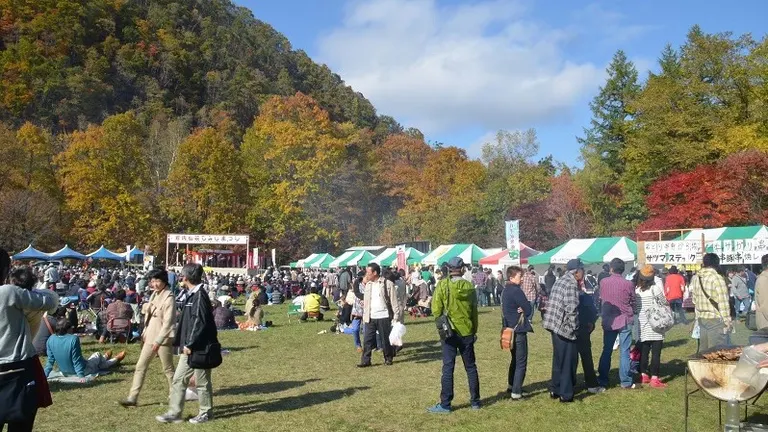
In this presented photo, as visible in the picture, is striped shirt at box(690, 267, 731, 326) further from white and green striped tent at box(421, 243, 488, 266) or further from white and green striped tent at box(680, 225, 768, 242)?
white and green striped tent at box(421, 243, 488, 266)

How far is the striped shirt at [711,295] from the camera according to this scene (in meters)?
8.34

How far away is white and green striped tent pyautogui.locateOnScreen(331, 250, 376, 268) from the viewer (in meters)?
36.5

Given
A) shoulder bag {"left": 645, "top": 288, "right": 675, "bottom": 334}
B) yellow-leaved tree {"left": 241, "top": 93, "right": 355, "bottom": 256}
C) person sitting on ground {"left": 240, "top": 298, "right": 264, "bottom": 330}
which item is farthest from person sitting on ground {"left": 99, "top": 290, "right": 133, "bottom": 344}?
yellow-leaved tree {"left": 241, "top": 93, "right": 355, "bottom": 256}

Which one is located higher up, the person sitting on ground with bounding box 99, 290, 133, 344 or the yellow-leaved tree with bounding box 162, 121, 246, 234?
the yellow-leaved tree with bounding box 162, 121, 246, 234

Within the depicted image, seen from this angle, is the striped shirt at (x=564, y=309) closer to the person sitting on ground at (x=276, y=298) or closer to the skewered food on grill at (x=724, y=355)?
the skewered food on grill at (x=724, y=355)

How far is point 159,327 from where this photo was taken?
7.38 meters

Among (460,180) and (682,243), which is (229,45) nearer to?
(460,180)

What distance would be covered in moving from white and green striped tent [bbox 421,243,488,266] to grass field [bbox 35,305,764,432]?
709 inches

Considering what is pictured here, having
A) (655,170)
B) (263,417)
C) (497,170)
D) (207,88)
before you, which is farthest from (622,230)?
(207,88)

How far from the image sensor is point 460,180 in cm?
6134

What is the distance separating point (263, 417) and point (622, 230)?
38.7 metres

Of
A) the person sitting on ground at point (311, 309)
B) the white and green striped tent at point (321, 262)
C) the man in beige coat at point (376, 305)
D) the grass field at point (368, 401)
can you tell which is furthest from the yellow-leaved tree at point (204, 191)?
the man in beige coat at point (376, 305)

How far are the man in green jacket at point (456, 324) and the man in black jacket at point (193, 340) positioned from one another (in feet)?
7.76

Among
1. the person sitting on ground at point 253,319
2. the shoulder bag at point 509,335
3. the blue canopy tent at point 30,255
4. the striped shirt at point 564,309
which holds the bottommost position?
the person sitting on ground at point 253,319
